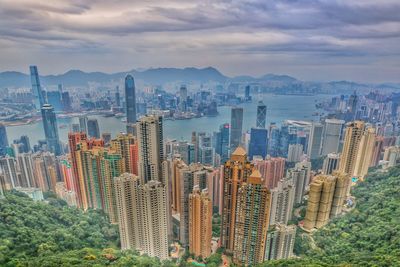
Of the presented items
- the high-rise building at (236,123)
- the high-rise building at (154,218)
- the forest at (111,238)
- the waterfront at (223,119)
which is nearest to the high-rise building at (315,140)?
→ the waterfront at (223,119)

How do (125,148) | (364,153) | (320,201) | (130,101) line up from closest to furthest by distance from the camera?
(320,201), (125,148), (364,153), (130,101)

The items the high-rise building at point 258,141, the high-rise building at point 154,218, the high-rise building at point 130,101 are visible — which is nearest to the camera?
the high-rise building at point 154,218

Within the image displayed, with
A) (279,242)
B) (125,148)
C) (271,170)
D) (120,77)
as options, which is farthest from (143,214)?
(120,77)

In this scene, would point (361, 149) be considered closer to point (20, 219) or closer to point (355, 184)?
point (355, 184)

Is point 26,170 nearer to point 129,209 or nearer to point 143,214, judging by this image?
point 129,209

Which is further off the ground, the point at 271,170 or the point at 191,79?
the point at 191,79

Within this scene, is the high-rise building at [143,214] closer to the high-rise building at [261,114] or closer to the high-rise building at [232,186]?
the high-rise building at [232,186]

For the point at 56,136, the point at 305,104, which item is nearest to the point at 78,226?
the point at 56,136
